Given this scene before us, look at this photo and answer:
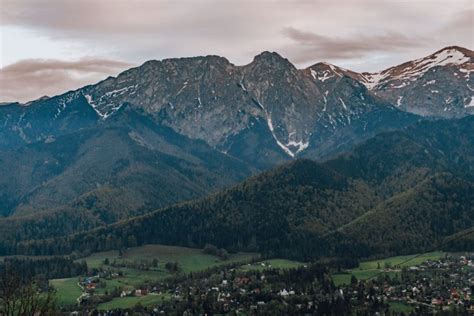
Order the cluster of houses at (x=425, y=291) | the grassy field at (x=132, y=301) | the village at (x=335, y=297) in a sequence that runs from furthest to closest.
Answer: the grassy field at (x=132, y=301) → the village at (x=335, y=297) → the cluster of houses at (x=425, y=291)

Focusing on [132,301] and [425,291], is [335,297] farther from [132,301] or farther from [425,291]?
[132,301]

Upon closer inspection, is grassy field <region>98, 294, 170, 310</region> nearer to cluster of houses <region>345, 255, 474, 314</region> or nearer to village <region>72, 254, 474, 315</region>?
village <region>72, 254, 474, 315</region>

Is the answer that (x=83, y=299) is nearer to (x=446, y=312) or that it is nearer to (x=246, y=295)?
(x=246, y=295)

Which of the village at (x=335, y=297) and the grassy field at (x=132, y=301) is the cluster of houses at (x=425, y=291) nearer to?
the village at (x=335, y=297)

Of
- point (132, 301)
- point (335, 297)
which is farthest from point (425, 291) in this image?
point (132, 301)

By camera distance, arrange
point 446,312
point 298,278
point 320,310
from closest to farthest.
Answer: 1. point 446,312
2. point 320,310
3. point 298,278

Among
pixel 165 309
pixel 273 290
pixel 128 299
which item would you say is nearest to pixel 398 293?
pixel 273 290

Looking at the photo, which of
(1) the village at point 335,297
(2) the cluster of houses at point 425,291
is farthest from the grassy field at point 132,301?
(2) the cluster of houses at point 425,291

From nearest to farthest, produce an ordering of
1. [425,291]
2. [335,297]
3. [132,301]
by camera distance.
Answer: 1. [335,297]
2. [425,291]
3. [132,301]
